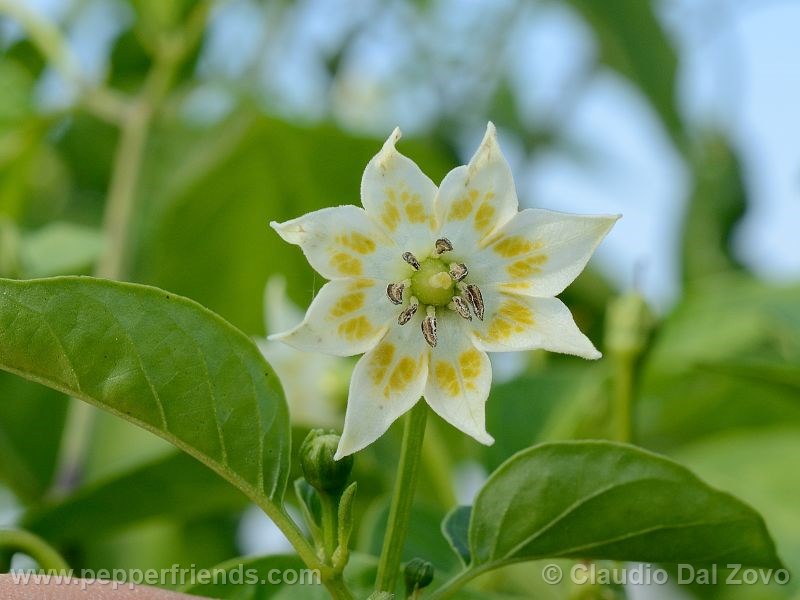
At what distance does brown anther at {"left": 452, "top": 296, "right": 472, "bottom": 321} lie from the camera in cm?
52

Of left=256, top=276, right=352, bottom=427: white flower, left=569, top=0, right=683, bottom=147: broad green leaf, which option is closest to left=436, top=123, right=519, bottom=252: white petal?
left=256, top=276, right=352, bottom=427: white flower

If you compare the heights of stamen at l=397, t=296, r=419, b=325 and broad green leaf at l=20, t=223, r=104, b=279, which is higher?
stamen at l=397, t=296, r=419, b=325

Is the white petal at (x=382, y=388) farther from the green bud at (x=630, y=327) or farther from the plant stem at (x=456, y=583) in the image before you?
the green bud at (x=630, y=327)

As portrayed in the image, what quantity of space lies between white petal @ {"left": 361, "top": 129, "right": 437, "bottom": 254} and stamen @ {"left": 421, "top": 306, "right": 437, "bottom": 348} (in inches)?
1.2

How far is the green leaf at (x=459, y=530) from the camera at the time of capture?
1.74 ft

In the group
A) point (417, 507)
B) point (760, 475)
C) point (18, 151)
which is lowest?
point (760, 475)

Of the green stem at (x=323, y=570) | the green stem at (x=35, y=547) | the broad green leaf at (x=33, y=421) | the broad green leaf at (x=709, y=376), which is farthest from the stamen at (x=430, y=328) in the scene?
the broad green leaf at (x=33, y=421)

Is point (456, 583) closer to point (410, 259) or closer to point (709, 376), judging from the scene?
point (410, 259)

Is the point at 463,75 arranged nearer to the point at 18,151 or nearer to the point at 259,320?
the point at 259,320

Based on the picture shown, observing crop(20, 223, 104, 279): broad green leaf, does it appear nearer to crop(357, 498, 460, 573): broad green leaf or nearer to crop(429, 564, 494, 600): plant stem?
crop(357, 498, 460, 573): broad green leaf

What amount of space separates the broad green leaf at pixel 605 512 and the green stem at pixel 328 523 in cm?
7

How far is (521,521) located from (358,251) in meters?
0.14

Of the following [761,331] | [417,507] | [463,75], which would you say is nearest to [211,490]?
[417,507]

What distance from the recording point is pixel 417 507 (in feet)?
2.27
